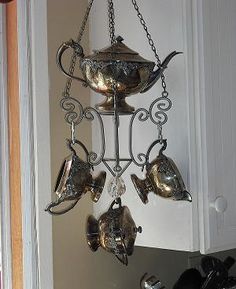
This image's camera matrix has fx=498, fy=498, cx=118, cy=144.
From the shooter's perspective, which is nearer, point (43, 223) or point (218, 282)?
point (43, 223)

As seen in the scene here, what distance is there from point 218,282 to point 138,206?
1.14ft

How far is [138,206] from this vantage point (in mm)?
1391

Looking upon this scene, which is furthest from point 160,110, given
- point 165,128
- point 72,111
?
→ point 72,111

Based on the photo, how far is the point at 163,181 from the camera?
118 centimetres

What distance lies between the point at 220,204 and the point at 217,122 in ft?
0.70

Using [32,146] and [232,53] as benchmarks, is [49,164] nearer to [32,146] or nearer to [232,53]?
[32,146]

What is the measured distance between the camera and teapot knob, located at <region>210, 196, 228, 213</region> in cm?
128

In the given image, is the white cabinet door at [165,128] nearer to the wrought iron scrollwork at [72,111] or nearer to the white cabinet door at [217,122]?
the white cabinet door at [217,122]

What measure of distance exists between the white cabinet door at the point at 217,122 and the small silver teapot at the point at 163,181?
0.10 meters

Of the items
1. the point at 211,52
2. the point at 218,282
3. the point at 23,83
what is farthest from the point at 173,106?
the point at 218,282

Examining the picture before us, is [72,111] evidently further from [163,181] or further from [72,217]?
[72,217]

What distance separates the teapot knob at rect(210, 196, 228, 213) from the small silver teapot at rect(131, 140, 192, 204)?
0.13 metres

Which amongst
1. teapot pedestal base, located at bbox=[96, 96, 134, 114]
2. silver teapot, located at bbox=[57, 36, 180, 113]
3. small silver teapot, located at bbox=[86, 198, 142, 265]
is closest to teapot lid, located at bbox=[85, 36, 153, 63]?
silver teapot, located at bbox=[57, 36, 180, 113]

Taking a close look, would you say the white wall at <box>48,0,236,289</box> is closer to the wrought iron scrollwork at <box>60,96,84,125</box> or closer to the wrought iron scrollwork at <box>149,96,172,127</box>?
the wrought iron scrollwork at <box>149,96,172,127</box>
